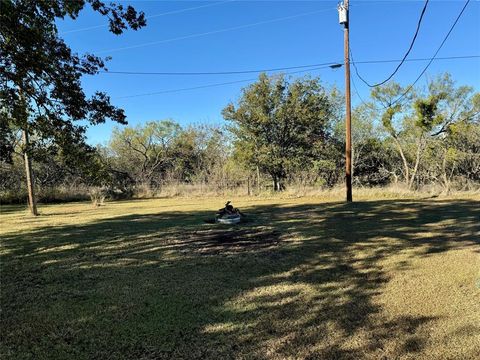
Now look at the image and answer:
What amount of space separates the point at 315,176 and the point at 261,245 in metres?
12.9

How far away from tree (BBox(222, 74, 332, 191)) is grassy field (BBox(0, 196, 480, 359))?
10971 mm

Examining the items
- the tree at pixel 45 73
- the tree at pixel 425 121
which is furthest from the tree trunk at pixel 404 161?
the tree at pixel 45 73

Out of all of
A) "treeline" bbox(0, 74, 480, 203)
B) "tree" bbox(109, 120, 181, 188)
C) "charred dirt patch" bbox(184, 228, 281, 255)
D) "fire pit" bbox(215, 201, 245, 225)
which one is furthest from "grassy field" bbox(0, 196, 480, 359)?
"tree" bbox(109, 120, 181, 188)

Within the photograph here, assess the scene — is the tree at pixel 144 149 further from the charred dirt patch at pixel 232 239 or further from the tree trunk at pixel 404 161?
the charred dirt patch at pixel 232 239

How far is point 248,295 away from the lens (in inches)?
133

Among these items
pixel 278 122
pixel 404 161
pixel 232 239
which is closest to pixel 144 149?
pixel 278 122

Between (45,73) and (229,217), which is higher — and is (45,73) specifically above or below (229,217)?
above

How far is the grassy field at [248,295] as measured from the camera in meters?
2.45

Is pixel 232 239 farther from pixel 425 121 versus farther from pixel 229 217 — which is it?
pixel 425 121

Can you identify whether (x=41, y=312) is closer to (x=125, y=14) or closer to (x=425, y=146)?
(x=125, y=14)

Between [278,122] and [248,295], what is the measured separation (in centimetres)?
1442

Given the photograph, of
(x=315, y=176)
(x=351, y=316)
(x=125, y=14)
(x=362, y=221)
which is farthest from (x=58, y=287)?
(x=315, y=176)

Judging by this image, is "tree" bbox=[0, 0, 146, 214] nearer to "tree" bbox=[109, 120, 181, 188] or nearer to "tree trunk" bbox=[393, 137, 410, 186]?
"tree trunk" bbox=[393, 137, 410, 186]

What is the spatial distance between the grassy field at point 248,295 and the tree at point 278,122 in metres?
11.0
